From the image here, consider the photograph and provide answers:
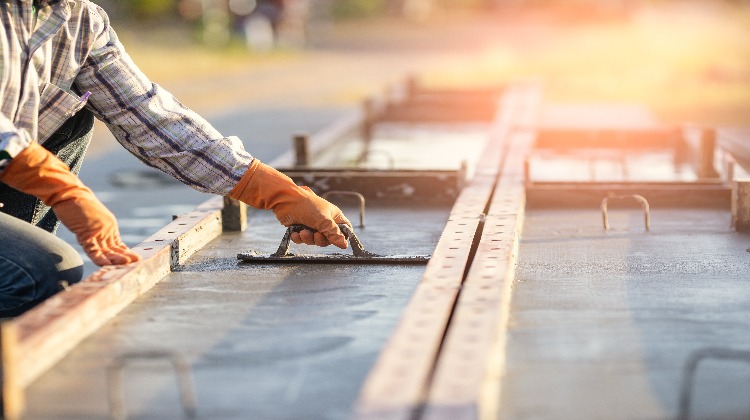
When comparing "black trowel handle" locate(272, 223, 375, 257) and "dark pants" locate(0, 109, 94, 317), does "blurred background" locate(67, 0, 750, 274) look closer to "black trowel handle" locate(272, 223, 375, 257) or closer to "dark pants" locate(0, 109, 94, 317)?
"black trowel handle" locate(272, 223, 375, 257)

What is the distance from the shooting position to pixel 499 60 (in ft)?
97.3

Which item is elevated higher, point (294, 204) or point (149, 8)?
point (149, 8)

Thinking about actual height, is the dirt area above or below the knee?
below

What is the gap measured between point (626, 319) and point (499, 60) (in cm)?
2671

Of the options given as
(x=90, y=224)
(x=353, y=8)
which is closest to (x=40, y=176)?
(x=90, y=224)

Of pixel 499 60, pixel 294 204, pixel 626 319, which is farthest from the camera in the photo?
pixel 499 60

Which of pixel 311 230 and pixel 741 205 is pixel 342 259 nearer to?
pixel 311 230

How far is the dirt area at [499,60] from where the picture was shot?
19359mm

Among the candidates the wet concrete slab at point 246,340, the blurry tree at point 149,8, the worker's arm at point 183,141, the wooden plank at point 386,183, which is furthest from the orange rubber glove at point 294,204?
the blurry tree at point 149,8

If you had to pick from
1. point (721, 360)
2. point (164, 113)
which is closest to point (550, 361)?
point (721, 360)

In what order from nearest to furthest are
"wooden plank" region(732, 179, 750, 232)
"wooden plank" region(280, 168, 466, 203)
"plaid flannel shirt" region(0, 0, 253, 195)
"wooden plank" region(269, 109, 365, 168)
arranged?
"plaid flannel shirt" region(0, 0, 253, 195) < "wooden plank" region(732, 179, 750, 232) < "wooden plank" region(280, 168, 466, 203) < "wooden plank" region(269, 109, 365, 168)

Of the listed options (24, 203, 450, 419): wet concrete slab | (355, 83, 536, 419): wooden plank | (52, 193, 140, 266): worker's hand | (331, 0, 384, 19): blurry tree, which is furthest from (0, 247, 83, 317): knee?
(331, 0, 384, 19): blurry tree

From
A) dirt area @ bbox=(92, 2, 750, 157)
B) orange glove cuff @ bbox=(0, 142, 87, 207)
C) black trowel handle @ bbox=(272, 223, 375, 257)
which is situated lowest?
dirt area @ bbox=(92, 2, 750, 157)

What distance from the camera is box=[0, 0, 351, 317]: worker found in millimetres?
3648
